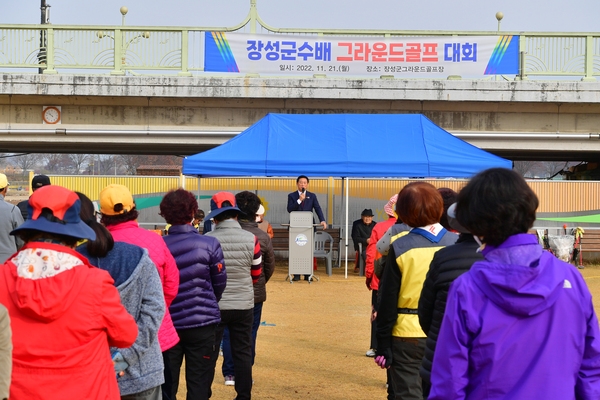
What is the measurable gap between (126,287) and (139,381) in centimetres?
51

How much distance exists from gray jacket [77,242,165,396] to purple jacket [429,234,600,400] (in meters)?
1.65

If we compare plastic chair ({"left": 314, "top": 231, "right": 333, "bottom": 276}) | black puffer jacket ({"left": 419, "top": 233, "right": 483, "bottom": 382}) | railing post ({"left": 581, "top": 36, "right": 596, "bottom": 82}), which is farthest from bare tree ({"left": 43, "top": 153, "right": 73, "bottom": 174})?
black puffer jacket ({"left": 419, "top": 233, "right": 483, "bottom": 382})

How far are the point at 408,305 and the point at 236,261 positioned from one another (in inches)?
80.0

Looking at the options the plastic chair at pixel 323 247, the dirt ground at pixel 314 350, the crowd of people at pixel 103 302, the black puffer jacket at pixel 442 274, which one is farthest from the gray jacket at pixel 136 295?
the plastic chair at pixel 323 247

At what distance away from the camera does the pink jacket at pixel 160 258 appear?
4492 mm

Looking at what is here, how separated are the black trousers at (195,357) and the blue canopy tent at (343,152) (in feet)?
31.4

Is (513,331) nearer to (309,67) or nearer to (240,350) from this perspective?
(240,350)

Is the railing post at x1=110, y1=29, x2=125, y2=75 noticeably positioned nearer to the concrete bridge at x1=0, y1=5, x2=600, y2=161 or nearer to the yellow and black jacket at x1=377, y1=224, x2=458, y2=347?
the concrete bridge at x1=0, y1=5, x2=600, y2=161

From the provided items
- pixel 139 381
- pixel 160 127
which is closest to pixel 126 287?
pixel 139 381

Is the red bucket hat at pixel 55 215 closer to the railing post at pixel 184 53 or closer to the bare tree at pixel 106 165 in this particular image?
the railing post at pixel 184 53

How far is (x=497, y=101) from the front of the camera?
20516 mm

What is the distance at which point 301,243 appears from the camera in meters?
15.8

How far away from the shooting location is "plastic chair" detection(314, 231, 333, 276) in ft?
56.3

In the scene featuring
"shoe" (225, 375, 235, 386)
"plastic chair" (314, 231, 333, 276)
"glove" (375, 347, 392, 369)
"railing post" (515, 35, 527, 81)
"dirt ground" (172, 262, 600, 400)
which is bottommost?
"dirt ground" (172, 262, 600, 400)
